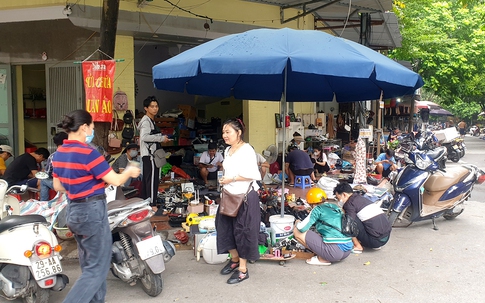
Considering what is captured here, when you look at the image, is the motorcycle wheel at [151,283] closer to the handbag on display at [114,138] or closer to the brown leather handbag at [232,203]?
the brown leather handbag at [232,203]

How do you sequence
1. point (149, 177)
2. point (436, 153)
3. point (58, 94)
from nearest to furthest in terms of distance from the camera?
point (436, 153) → point (149, 177) → point (58, 94)

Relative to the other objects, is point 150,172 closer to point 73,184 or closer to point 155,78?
point 155,78

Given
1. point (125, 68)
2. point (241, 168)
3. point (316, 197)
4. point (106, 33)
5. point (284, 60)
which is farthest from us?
point (125, 68)

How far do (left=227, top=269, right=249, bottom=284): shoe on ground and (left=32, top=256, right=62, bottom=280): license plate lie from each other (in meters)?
1.67

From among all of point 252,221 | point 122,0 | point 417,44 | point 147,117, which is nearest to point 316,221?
point 252,221

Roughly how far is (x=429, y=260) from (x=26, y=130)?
893cm

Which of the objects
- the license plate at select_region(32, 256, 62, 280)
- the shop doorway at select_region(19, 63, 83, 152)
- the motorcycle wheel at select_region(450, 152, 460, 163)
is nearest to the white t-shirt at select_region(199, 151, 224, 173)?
the shop doorway at select_region(19, 63, 83, 152)

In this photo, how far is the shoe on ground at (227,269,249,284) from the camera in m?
4.31

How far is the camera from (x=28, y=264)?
3.60 metres

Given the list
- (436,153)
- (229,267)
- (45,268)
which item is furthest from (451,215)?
(45,268)

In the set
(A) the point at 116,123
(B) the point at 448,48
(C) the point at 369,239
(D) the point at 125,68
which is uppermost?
(B) the point at 448,48

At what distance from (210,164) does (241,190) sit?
463cm

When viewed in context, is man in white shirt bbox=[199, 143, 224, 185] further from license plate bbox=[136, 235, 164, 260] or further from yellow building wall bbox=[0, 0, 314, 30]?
license plate bbox=[136, 235, 164, 260]

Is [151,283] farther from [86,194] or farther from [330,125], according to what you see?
[330,125]
